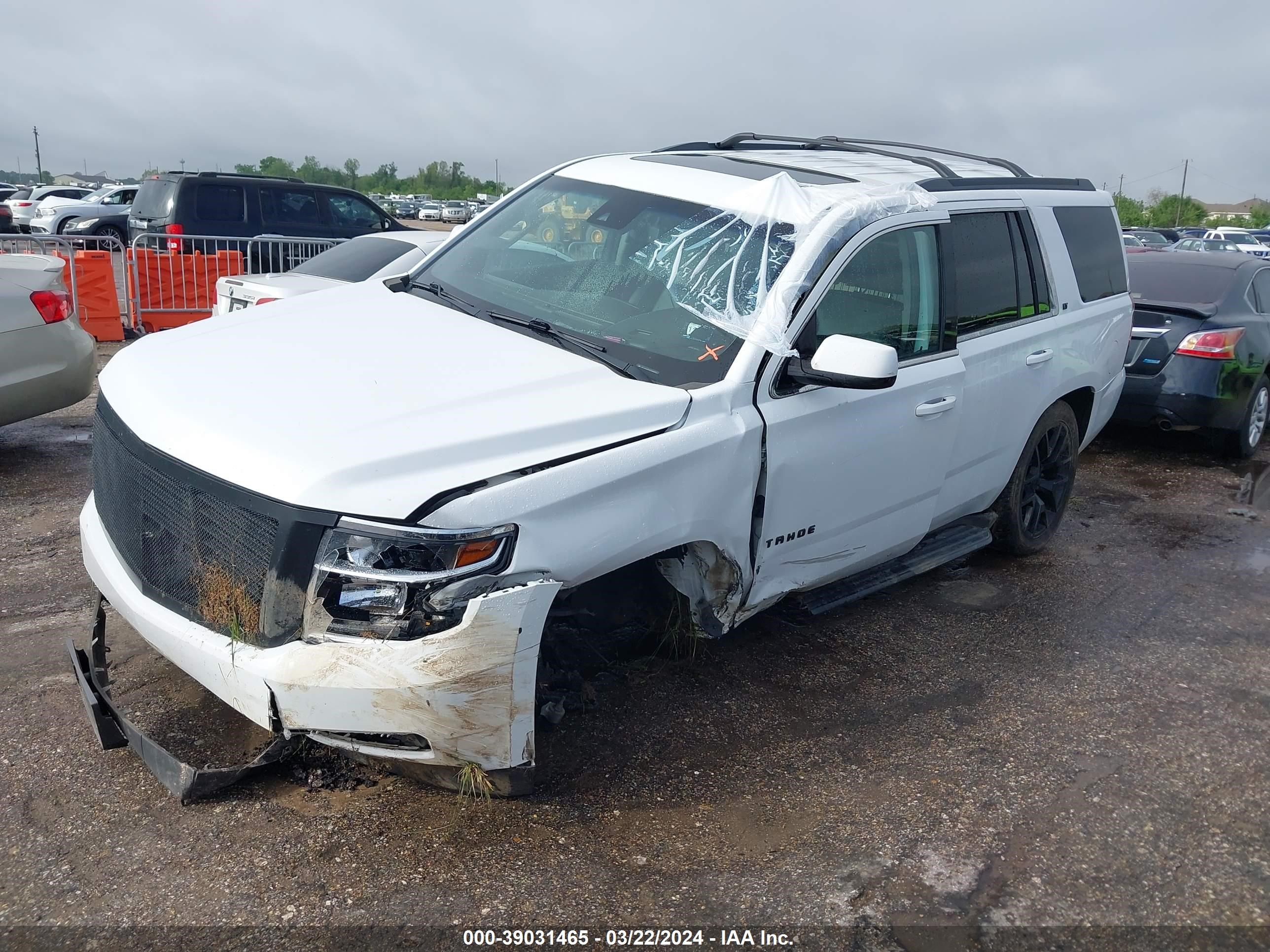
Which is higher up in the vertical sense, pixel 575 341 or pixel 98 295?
pixel 575 341

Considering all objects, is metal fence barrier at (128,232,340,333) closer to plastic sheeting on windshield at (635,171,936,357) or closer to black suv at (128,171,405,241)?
black suv at (128,171,405,241)

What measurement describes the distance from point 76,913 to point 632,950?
141 cm

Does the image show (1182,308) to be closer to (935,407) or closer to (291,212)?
(935,407)

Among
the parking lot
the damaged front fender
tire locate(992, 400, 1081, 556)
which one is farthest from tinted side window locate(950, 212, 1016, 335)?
the damaged front fender

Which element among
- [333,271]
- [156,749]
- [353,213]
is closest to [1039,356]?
[156,749]

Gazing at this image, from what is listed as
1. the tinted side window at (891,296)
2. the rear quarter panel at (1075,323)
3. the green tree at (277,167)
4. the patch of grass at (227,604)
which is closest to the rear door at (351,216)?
the rear quarter panel at (1075,323)

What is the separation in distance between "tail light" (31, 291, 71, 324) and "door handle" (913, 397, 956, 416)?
4.96 metres

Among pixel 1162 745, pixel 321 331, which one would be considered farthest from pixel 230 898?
pixel 1162 745

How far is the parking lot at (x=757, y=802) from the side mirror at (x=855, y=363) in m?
1.30

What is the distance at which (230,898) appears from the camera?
8.93ft

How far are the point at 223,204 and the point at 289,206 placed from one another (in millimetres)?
883

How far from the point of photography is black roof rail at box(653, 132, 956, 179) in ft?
16.1

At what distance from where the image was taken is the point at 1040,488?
5.70m

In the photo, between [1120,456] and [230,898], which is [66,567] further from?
[1120,456]
